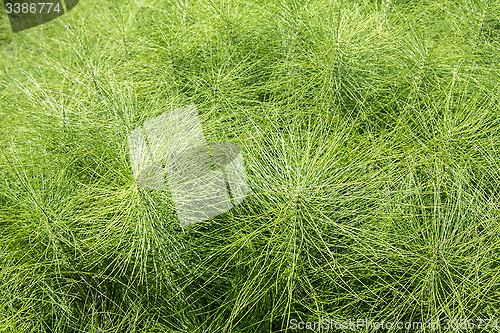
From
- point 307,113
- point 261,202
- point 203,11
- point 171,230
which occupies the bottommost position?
point 171,230

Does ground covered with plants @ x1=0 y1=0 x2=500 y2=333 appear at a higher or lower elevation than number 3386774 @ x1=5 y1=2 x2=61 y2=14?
lower

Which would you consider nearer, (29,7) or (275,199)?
(275,199)

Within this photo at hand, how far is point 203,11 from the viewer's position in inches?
70.2

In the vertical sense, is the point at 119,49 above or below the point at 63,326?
above

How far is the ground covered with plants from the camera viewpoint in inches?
44.9

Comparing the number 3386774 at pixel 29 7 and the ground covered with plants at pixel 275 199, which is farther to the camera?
the number 3386774 at pixel 29 7

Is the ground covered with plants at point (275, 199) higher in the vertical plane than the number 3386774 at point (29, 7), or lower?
lower

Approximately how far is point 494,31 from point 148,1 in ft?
5.68

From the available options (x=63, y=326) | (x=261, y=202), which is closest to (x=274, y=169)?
(x=261, y=202)

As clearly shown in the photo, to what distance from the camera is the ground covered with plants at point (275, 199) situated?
1.14 m

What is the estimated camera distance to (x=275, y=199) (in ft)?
3.74

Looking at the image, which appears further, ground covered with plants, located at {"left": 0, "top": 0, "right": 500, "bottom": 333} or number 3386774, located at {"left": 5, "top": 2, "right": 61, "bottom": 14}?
number 3386774, located at {"left": 5, "top": 2, "right": 61, "bottom": 14}

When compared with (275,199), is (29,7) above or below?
above

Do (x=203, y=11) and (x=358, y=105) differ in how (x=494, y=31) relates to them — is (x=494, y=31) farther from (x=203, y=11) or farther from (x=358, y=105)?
(x=203, y=11)
